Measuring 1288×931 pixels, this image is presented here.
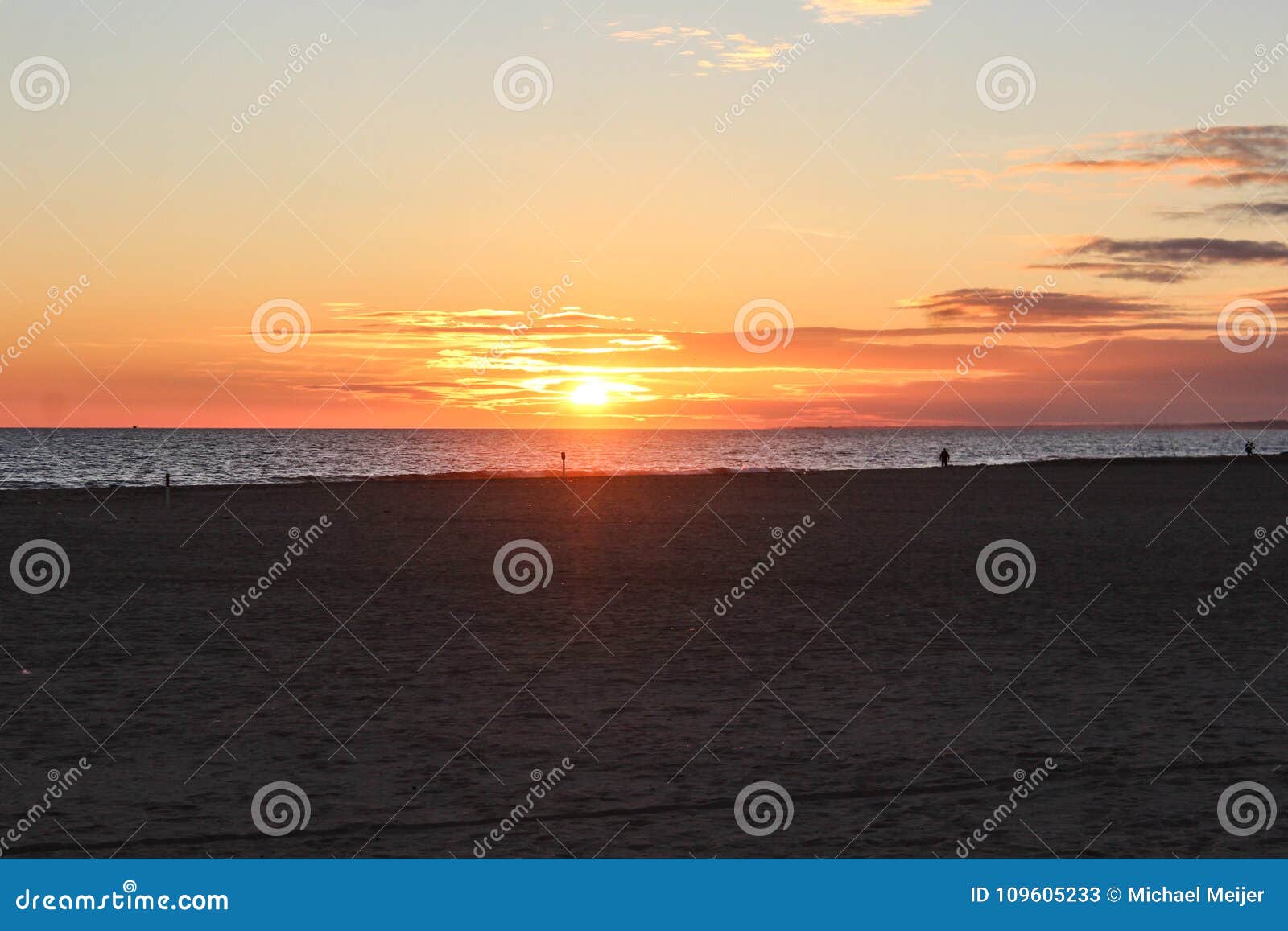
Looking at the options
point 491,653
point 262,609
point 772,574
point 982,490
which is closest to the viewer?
point 491,653

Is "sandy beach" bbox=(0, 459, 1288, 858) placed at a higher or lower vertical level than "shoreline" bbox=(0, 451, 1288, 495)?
lower

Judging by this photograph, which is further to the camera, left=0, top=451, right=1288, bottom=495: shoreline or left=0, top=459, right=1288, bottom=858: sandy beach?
left=0, top=451, right=1288, bottom=495: shoreline

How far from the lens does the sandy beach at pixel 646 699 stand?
24.5 ft

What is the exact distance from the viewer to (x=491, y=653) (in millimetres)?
13398

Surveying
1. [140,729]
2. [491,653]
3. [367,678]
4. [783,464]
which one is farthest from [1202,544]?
[783,464]

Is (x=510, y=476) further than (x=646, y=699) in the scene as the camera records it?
Yes

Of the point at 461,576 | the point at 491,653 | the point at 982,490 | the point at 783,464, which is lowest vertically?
the point at 491,653

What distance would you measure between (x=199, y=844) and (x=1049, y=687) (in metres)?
7.81

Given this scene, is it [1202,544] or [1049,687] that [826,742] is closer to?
[1049,687]

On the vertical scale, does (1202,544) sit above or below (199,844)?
above

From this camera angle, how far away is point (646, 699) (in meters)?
11.0

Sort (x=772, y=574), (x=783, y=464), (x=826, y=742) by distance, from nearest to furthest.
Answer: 1. (x=826, y=742)
2. (x=772, y=574)
3. (x=783, y=464)

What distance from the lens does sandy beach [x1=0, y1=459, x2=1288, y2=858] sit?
7480 millimetres

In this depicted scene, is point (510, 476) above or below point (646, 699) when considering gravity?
above
